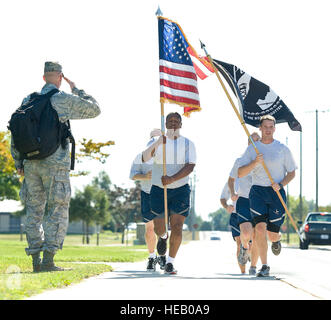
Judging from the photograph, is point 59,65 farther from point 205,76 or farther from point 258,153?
point 205,76

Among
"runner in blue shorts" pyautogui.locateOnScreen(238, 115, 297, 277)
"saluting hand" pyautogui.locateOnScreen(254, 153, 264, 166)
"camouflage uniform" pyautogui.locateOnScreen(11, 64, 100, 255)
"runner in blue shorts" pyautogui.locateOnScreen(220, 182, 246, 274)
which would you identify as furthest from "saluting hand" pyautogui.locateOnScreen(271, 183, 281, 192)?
"camouflage uniform" pyautogui.locateOnScreen(11, 64, 100, 255)

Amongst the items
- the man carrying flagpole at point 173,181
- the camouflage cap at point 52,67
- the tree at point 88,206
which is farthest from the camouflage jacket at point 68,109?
the tree at point 88,206

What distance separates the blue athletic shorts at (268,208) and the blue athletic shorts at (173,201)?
0.89m

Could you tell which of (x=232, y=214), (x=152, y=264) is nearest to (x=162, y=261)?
Answer: (x=152, y=264)

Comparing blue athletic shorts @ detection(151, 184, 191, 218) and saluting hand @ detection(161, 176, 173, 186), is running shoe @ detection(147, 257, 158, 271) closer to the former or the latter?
blue athletic shorts @ detection(151, 184, 191, 218)

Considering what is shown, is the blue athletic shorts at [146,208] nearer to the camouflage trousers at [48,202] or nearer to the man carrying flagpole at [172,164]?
the man carrying flagpole at [172,164]

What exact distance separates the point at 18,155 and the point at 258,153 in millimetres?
3045

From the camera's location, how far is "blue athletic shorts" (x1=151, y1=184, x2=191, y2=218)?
9398 millimetres

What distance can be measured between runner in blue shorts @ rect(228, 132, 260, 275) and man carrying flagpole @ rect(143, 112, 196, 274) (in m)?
0.87

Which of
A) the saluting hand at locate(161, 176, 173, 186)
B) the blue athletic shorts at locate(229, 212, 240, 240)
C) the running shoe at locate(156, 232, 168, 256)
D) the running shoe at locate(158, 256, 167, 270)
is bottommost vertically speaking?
the running shoe at locate(158, 256, 167, 270)

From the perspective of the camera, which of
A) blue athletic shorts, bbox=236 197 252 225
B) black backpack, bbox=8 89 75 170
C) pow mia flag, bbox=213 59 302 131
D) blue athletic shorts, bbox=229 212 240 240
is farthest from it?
blue athletic shorts, bbox=229 212 240 240

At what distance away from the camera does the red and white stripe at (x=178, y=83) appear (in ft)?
34.9

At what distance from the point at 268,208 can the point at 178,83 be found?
8.12 ft

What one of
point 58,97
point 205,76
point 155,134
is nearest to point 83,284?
point 58,97
